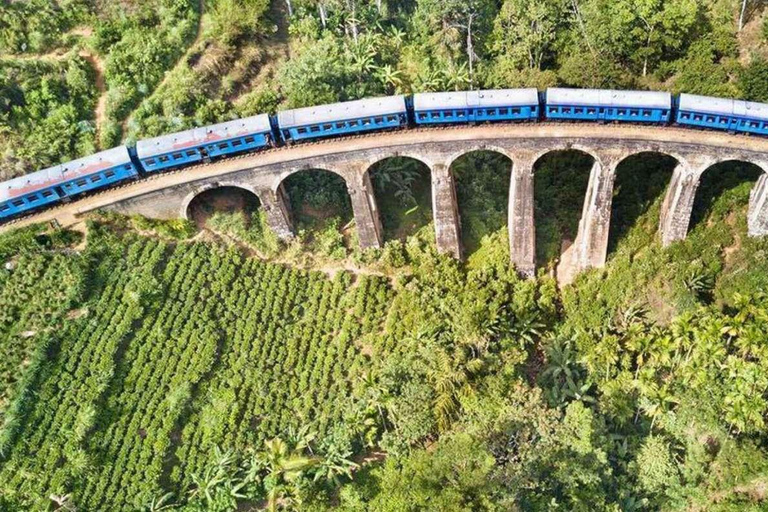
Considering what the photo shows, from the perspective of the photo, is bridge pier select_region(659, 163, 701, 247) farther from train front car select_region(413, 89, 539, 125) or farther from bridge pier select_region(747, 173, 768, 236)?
train front car select_region(413, 89, 539, 125)

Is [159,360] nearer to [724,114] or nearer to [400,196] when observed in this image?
[400,196]

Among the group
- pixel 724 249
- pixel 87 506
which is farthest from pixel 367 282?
pixel 724 249

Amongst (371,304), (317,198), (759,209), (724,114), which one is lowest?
(371,304)

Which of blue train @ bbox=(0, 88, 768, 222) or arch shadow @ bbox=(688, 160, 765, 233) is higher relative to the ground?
blue train @ bbox=(0, 88, 768, 222)

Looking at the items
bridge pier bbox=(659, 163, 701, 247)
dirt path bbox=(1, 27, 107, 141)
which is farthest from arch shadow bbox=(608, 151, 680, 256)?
dirt path bbox=(1, 27, 107, 141)

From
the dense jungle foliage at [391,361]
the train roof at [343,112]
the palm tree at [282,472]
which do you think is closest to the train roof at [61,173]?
the dense jungle foliage at [391,361]

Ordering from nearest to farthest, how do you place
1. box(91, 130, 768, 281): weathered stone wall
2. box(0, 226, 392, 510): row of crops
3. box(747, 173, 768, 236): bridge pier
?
box(0, 226, 392, 510): row of crops
box(91, 130, 768, 281): weathered stone wall
box(747, 173, 768, 236): bridge pier

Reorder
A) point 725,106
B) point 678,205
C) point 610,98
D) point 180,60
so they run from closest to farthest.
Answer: point 725,106
point 610,98
point 678,205
point 180,60

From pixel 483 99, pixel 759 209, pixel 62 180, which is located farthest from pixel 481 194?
pixel 62 180
